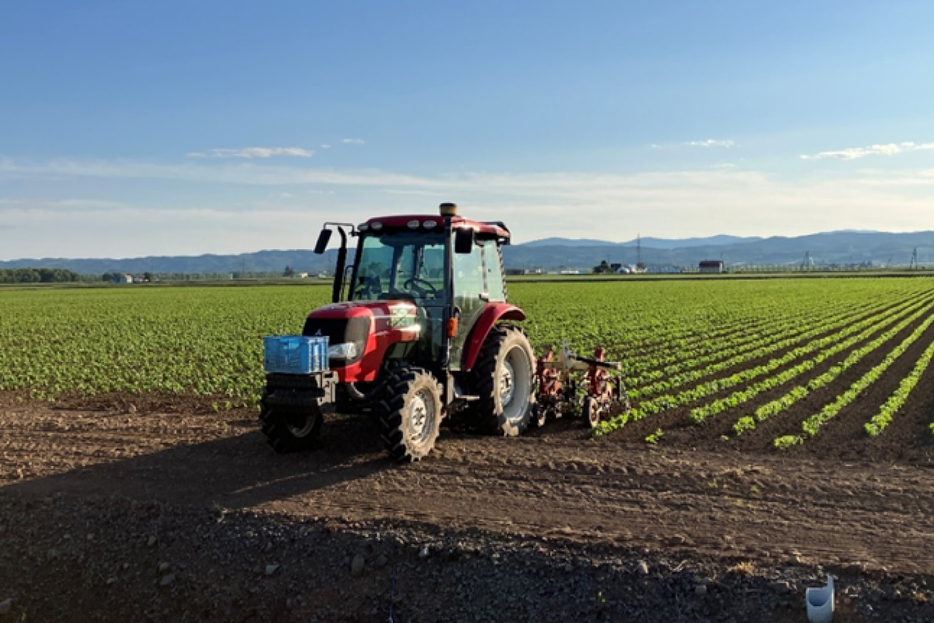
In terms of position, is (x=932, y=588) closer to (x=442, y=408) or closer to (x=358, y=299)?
(x=442, y=408)

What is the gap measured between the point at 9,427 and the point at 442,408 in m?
6.93

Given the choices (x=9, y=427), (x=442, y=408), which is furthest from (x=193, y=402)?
(x=442, y=408)

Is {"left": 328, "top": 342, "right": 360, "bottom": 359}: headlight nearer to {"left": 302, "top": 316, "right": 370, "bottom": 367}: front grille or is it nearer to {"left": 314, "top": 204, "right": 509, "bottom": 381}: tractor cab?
{"left": 302, "top": 316, "right": 370, "bottom": 367}: front grille

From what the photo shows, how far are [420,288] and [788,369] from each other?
406 inches

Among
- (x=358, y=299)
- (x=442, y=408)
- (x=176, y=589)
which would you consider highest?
(x=358, y=299)

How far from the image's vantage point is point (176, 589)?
6.18 m

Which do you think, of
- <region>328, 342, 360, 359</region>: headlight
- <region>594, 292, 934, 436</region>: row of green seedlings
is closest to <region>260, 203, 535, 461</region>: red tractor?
<region>328, 342, 360, 359</region>: headlight

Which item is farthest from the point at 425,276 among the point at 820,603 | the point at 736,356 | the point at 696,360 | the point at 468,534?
the point at 736,356

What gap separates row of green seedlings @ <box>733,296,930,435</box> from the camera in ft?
34.9

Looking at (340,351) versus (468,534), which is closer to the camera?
(468,534)

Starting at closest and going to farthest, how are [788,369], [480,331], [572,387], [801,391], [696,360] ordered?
[480,331] < [572,387] < [801,391] < [788,369] < [696,360]

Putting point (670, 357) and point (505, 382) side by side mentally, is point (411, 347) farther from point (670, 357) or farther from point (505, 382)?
point (670, 357)

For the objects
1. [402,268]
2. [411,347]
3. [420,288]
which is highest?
[402,268]

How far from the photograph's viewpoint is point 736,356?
18281 millimetres
